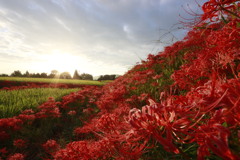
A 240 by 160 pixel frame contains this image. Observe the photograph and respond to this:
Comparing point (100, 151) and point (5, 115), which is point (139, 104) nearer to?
point (100, 151)

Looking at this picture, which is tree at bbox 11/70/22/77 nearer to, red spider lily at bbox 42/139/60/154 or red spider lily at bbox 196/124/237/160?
red spider lily at bbox 42/139/60/154

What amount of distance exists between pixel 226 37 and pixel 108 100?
10.9 ft

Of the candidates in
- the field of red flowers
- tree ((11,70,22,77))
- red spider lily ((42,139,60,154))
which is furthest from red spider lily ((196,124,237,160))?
tree ((11,70,22,77))

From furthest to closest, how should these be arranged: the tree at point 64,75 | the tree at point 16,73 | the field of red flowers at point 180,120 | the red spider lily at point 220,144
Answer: the tree at point 64,75
the tree at point 16,73
the field of red flowers at point 180,120
the red spider lily at point 220,144

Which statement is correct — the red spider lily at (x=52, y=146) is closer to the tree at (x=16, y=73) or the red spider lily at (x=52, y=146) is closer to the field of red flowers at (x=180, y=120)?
the field of red flowers at (x=180, y=120)

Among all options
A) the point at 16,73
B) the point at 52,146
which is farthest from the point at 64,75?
the point at 52,146

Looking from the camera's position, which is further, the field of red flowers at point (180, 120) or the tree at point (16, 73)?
the tree at point (16, 73)

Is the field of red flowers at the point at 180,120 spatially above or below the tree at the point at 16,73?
below

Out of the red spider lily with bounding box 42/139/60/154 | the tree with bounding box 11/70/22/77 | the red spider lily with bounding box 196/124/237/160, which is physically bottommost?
the red spider lily with bounding box 42/139/60/154

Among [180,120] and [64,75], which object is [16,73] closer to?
[64,75]

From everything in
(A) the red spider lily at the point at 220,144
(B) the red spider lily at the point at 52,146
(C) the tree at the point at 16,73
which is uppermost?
(C) the tree at the point at 16,73

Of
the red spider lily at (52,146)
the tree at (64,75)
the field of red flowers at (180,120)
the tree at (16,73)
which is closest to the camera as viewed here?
the field of red flowers at (180,120)

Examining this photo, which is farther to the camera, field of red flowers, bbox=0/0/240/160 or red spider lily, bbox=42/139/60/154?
red spider lily, bbox=42/139/60/154

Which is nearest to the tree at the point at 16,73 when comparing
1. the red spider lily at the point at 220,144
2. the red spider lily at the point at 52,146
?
the red spider lily at the point at 52,146
